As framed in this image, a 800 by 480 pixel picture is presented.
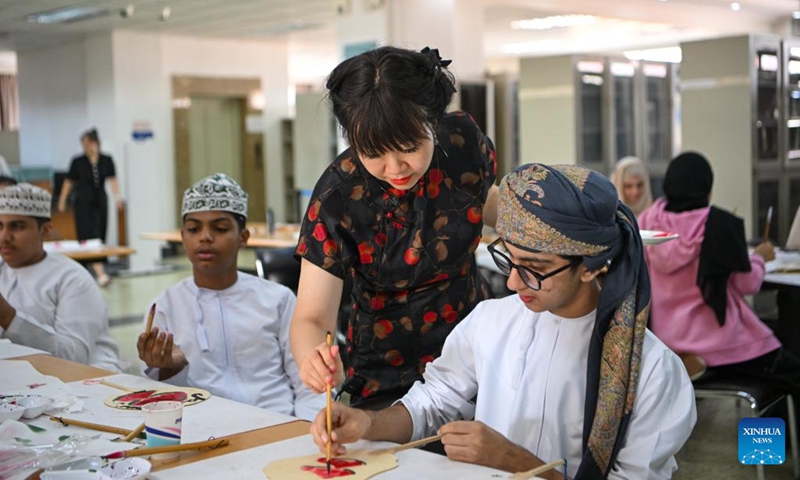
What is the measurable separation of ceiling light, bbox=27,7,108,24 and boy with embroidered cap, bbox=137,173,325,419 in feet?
28.4

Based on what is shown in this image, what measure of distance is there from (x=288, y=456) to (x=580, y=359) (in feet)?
2.07

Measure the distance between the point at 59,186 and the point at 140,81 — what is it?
2.28 m

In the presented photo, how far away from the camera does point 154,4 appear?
10.7 meters

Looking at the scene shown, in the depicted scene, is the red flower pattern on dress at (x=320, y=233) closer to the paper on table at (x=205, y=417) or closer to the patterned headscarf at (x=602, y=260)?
the paper on table at (x=205, y=417)

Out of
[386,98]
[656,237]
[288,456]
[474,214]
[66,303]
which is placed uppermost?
[386,98]

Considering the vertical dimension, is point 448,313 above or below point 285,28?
below

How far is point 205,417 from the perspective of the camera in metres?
2.12

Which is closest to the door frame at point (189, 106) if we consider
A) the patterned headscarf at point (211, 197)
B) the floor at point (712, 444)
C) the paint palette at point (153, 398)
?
the floor at point (712, 444)

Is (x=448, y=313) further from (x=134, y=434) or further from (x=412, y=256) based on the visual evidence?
(x=134, y=434)

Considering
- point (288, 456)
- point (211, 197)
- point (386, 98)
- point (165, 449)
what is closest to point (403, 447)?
point (288, 456)

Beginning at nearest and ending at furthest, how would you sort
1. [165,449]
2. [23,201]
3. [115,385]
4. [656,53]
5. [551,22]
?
[165,449], [115,385], [23,201], [551,22], [656,53]

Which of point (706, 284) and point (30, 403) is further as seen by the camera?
point (706, 284)

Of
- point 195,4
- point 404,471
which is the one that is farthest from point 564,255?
point 195,4

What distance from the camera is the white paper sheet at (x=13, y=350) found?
2.89 metres
